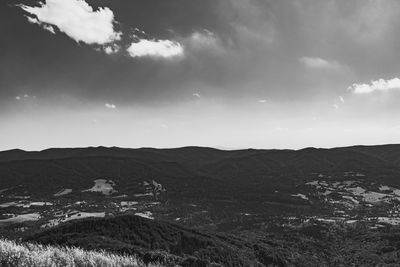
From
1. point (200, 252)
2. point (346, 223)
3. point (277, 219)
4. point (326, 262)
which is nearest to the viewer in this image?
point (200, 252)

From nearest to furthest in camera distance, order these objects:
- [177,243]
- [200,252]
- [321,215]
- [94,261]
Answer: [94,261], [200,252], [177,243], [321,215]

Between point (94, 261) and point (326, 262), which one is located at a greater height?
point (94, 261)

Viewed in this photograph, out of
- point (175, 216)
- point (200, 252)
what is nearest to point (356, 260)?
point (200, 252)

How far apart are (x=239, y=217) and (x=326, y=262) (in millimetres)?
76220

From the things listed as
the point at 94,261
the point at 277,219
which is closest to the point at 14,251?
the point at 94,261

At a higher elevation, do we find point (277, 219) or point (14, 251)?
point (14, 251)

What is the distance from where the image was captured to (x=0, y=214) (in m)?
167

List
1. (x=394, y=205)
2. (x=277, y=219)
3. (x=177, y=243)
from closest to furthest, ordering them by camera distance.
→ (x=177, y=243), (x=277, y=219), (x=394, y=205)

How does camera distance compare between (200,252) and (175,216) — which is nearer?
(200,252)

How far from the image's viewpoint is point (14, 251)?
45.0ft

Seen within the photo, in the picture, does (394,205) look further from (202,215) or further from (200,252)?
(200,252)

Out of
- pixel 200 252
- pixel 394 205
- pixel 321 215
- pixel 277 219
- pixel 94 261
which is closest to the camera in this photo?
pixel 94 261

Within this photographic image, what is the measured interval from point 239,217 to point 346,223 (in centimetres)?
4278

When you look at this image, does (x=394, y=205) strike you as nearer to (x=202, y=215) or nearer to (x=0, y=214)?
(x=202, y=215)
